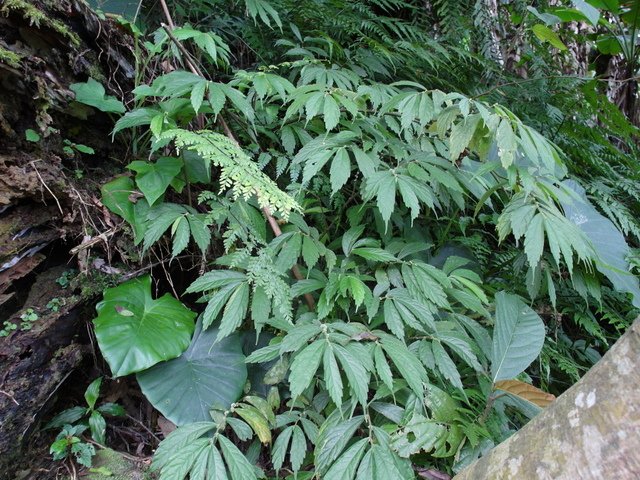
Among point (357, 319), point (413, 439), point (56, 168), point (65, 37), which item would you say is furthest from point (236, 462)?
point (65, 37)

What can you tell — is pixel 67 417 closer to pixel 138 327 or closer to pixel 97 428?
pixel 97 428

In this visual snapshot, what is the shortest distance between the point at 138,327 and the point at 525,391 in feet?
3.71

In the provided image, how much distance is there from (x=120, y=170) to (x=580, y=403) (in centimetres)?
165

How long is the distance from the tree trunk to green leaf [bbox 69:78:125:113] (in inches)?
60.7

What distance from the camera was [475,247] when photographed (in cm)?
175

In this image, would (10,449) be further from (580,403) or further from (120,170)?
(580,403)

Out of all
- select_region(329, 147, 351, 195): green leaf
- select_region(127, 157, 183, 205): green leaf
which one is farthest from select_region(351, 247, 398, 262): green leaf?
select_region(127, 157, 183, 205): green leaf

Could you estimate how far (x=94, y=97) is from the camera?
1.42 m

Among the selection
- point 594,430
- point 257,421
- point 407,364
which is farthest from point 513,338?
point 257,421

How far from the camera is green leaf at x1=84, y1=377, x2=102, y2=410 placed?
4.12 ft

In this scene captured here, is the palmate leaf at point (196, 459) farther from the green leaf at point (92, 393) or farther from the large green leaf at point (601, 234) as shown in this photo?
the large green leaf at point (601, 234)

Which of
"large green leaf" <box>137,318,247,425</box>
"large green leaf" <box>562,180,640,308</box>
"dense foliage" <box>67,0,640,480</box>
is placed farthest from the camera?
"large green leaf" <box>562,180,640,308</box>

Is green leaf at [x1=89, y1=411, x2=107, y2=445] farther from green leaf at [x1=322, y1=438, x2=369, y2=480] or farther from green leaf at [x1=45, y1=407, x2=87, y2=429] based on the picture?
green leaf at [x1=322, y1=438, x2=369, y2=480]

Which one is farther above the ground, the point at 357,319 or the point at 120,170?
the point at 120,170
